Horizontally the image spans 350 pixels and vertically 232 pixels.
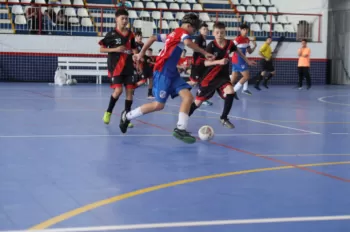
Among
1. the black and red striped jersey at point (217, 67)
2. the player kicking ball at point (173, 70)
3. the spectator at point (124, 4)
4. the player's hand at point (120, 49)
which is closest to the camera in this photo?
the player kicking ball at point (173, 70)

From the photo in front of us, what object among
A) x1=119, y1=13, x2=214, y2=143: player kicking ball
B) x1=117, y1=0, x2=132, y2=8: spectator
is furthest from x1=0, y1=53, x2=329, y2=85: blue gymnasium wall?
x1=119, y1=13, x2=214, y2=143: player kicking ball

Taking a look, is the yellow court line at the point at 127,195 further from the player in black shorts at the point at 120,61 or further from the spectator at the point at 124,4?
the spectator at the point at 124,4

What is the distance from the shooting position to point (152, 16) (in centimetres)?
3044

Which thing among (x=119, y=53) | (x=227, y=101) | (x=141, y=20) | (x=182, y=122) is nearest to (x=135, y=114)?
(x=182, y=122)

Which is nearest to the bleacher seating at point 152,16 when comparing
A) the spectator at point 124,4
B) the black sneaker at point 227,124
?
the spectator at point 124,4

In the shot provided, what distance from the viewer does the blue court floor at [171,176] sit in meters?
5.00

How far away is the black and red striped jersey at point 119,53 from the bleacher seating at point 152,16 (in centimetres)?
1727

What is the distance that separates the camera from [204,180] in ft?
21.8

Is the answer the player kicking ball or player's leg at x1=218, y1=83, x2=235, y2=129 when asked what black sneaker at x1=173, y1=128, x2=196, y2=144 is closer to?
the player kicking ball

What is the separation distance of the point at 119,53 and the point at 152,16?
744 inches

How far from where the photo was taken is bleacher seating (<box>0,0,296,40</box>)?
28562 millimetres

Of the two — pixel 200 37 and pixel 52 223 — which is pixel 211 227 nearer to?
pixel 52 223

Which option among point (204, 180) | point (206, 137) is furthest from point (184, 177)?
point (206, 137)

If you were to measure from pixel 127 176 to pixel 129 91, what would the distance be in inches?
202
